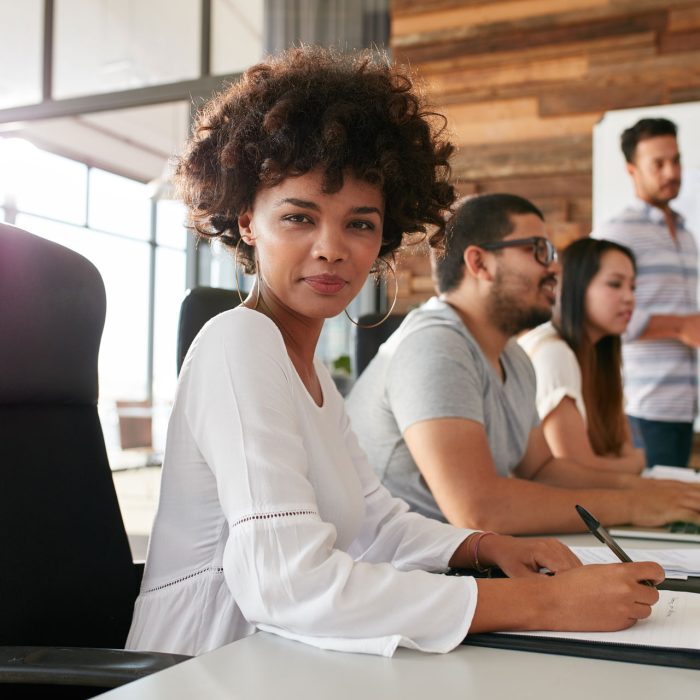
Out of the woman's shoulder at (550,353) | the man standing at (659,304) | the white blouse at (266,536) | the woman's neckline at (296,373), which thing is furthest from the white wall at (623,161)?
the white blouse at (266,536)

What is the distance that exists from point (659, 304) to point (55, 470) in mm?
2973

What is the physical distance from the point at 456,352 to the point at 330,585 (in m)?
0.90

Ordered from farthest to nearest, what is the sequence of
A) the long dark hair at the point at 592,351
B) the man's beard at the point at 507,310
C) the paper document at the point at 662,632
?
the long dark hair at the point at 592,351, the man's beard at the point at 507,310, the paper document at the point at 662,632

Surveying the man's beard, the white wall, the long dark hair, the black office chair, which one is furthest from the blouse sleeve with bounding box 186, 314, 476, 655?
the white wall

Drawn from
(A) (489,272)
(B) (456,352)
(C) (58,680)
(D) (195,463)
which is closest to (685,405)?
(A) (489,272)

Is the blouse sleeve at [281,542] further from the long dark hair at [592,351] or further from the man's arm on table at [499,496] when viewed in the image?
the long dark hair at [592,351]

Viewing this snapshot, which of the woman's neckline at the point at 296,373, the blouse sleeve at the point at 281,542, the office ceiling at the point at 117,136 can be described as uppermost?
the office ceiling at the point at 117,136

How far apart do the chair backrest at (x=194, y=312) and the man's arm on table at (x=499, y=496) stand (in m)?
0.41

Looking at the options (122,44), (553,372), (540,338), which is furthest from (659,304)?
(122,44)

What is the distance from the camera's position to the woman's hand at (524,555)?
1.02 metres

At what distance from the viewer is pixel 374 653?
0.71m

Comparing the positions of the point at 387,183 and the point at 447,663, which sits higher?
the point at 387,183

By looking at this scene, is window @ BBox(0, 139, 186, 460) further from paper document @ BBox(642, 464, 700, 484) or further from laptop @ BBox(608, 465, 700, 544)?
laptop @ BBox(608, 465, 700, 544)

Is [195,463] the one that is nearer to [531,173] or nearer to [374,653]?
[374,653]
